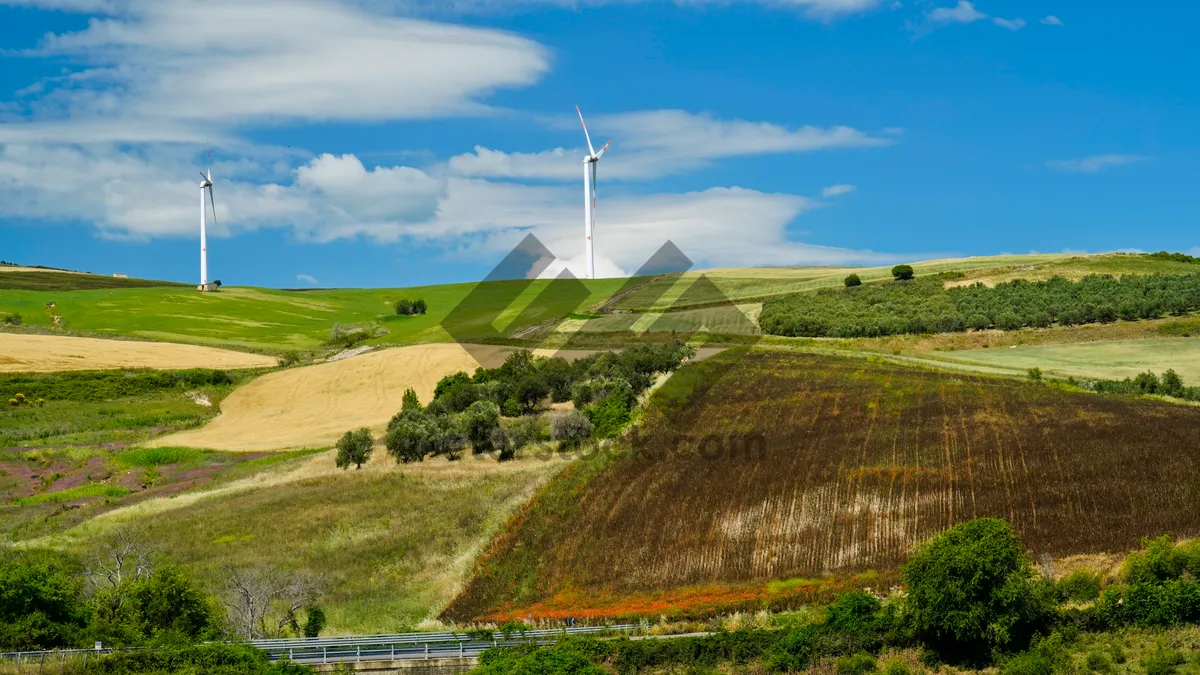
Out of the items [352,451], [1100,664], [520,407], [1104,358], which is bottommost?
[1100,664]

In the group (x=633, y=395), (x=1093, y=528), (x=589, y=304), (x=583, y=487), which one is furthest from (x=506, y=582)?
(x=589, y=304)

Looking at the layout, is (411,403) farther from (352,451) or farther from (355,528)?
(355,528)

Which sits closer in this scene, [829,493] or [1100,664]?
[1100,664]

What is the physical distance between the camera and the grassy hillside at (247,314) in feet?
495

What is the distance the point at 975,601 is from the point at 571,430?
40403 mm

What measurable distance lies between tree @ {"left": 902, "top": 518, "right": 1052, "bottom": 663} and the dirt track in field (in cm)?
6187

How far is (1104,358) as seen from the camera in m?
94.2

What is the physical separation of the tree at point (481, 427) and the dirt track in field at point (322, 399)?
58.4 ft

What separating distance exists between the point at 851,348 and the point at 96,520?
63702 mm

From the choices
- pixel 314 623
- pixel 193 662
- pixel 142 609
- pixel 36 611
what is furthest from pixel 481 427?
pixel 193 662

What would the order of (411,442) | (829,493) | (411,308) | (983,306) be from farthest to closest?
(411,308), (983,306), (411,442), (829,493)

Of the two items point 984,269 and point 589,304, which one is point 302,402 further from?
point 984,269

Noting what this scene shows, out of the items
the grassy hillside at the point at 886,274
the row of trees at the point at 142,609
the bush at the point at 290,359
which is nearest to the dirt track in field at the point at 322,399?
the bush at the point at 290,359

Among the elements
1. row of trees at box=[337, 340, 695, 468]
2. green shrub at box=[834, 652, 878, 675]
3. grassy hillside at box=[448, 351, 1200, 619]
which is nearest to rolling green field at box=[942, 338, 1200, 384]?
grassy hillside at box=[448, 351, 1200, 619]
